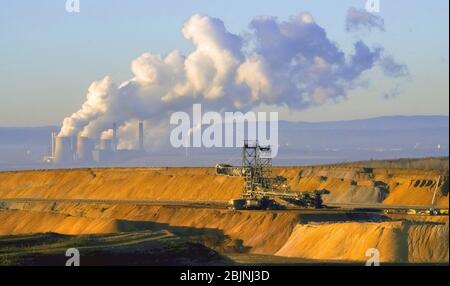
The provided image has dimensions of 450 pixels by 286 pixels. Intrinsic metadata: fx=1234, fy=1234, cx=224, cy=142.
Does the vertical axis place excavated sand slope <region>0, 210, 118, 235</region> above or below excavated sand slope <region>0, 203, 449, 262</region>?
below

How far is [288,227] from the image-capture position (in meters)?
118

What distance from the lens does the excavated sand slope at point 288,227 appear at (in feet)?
313

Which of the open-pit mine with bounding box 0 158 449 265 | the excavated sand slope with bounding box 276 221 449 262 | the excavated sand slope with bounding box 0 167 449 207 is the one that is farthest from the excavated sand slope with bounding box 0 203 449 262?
the excavated sand slope with bounding box 0 167 449 207

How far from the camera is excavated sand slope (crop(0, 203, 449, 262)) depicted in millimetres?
95250

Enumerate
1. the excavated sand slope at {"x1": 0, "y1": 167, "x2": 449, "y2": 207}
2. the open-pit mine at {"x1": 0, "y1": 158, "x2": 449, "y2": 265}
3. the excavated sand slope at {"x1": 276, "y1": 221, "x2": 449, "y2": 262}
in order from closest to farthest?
1. the open-pit mine at {"x1": 0, "y1": 158, "x2": 449, "y2": 265}
2. the excavated sand slope at {"x1": 276, "y1": 221, "x2": 449, "y2": 262}
3. the excavated sand slope at {"x1": 0, "y1": 167, "x2": 449, "y2": 207}

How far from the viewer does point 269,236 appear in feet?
384

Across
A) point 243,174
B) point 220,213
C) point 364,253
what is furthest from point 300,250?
point 243,174

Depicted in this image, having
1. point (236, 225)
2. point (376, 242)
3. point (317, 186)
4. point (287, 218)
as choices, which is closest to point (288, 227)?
point (287, 218)

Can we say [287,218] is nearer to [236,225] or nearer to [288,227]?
[288,227]

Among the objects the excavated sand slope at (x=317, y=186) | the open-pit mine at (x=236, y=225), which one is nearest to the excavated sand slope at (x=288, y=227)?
the open-pit mine at (x=236, y=225)

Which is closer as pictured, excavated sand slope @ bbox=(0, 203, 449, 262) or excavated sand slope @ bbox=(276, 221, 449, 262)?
excavated sand slope @ bbox=(276, 221, 449, 262)

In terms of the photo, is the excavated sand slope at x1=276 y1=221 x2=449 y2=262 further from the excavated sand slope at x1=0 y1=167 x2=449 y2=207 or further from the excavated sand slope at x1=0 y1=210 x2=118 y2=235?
the excavated sand slope at x1=0 y1=167 x2=449 y2=207
